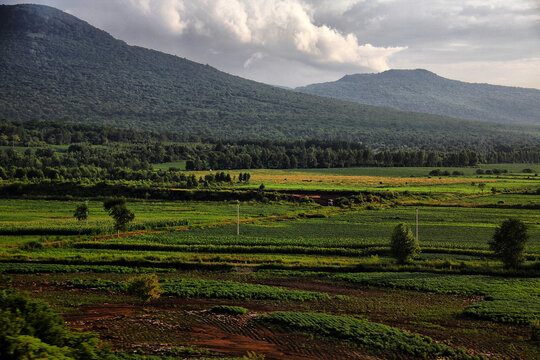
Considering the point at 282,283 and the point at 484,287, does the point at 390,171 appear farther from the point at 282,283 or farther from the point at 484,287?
the point at 282,283

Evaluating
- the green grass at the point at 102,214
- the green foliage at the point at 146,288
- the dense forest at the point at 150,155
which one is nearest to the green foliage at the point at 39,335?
the green foliage at the point at 146,288

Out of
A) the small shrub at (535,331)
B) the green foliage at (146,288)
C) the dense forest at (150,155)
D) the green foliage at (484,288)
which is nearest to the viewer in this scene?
the small shrub at (535,331)

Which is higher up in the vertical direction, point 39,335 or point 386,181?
point 386,181

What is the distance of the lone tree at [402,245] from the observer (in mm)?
38344

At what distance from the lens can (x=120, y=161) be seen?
405 ft

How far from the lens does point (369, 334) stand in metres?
23.2

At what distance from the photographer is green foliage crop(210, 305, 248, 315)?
26812 millimetres

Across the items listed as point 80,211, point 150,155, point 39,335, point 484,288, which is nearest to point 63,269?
point 80,211

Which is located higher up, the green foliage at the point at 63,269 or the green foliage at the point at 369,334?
the green foliage at the point at 63,269

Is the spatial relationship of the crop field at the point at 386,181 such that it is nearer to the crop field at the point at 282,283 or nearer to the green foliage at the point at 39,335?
the crop field at the point at 282,283

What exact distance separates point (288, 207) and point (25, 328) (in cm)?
6089

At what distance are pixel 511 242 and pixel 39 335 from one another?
33698 mm

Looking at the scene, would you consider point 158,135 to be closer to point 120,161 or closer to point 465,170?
point 120,161

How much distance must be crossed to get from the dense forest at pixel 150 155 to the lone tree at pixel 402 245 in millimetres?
66682
